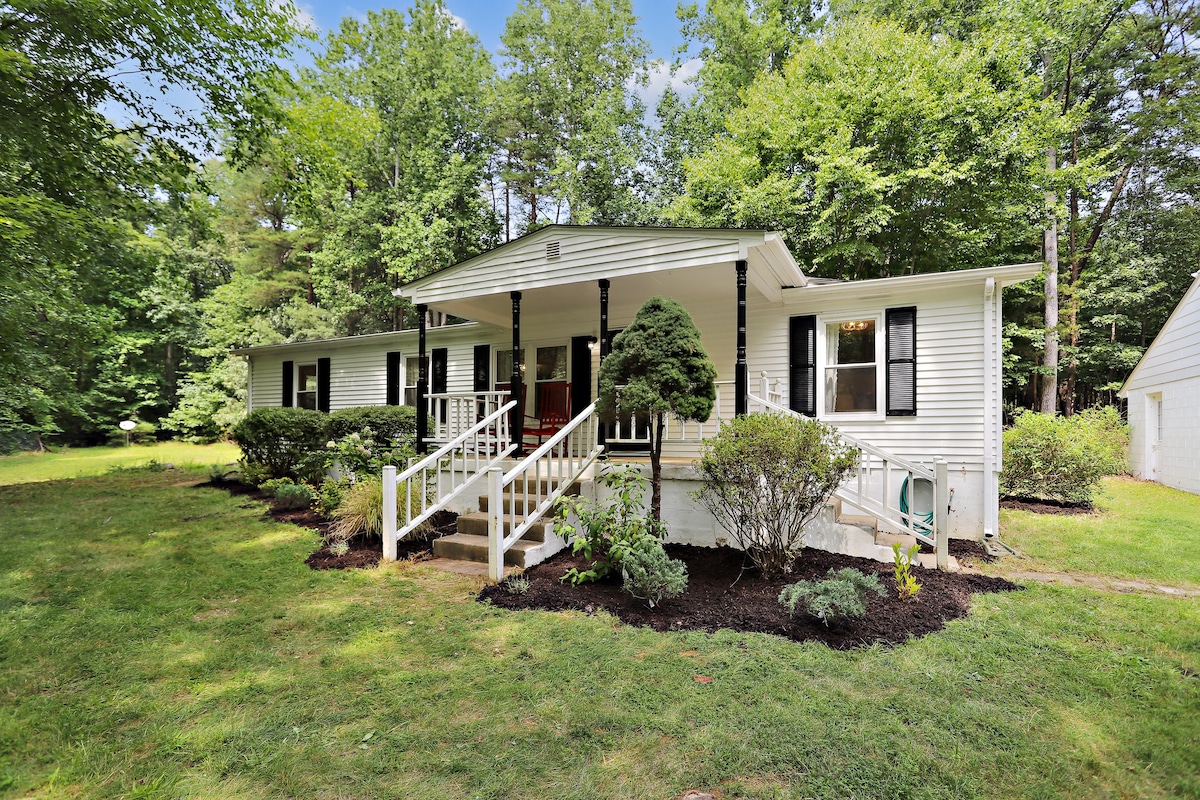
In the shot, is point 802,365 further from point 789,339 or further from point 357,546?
point 357,546

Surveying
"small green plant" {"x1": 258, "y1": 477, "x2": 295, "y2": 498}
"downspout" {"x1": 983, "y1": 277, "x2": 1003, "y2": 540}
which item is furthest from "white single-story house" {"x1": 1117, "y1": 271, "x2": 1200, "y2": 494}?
"small green plant" {"x1": 258, "y1": 477, "x2": 295, "y2": 498}

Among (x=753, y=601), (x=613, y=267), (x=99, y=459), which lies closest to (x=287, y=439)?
(x=613, y=267)

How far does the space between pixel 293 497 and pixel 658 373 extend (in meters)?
6.55

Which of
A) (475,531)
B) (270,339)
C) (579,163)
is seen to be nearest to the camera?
(475,531)

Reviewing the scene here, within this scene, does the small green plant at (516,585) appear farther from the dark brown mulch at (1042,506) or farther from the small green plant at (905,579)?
the dark brown mulch at (1042,506)

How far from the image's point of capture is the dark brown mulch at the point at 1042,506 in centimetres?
809

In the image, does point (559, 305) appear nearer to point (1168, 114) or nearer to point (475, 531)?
point (475, 531)

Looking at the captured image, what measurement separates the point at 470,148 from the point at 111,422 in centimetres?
1661

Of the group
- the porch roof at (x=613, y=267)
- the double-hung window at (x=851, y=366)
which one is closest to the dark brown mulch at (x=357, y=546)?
the porch roof at (x=613, y=267)

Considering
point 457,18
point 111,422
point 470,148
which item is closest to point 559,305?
point 470,148

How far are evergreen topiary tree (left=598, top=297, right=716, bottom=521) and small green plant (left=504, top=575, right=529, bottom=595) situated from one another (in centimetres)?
145

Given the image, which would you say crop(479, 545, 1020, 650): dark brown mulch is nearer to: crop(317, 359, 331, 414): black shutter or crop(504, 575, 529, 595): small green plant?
crop(504, 575, 529, 595): small green plant

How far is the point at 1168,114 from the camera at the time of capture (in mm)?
14289

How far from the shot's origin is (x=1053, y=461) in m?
8.51
